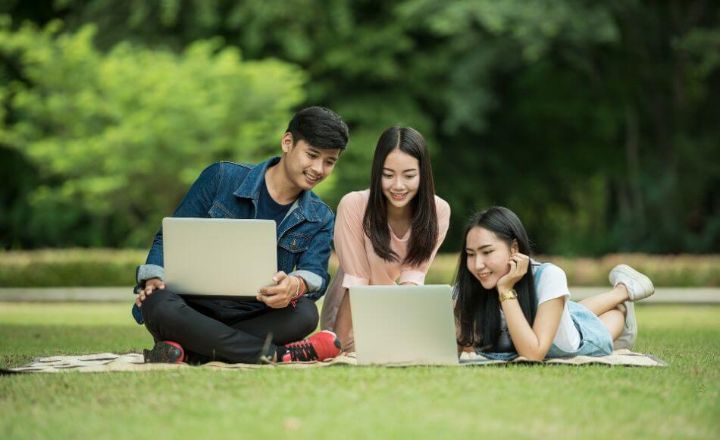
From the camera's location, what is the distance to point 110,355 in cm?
672

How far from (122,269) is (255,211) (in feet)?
42.9

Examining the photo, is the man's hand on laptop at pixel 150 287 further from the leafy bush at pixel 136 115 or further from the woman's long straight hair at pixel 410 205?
the leafy bush at pixel 136 115

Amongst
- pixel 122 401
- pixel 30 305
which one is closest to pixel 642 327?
pixel 122 401

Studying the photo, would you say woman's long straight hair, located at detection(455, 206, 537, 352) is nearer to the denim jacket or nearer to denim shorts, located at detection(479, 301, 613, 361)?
denim shorts, located at detection(479, 301, 613, 361)

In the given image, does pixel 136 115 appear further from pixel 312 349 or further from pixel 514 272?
pixel 514 272

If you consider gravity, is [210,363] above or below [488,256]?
below

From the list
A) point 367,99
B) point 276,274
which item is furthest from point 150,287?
point 367,99

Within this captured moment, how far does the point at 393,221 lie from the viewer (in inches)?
270

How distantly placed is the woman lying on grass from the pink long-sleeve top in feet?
1.68

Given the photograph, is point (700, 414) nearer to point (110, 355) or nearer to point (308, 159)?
point (308, 159)

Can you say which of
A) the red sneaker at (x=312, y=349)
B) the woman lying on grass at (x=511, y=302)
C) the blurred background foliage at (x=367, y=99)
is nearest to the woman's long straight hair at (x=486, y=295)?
the woman lying on grass at (x=511, y=302)

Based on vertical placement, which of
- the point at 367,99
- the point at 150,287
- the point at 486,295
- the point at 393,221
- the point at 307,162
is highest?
the point at 367,99

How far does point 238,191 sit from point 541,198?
22.3 meters

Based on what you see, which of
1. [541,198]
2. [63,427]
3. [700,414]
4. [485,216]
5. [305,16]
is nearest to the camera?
[63,427]
